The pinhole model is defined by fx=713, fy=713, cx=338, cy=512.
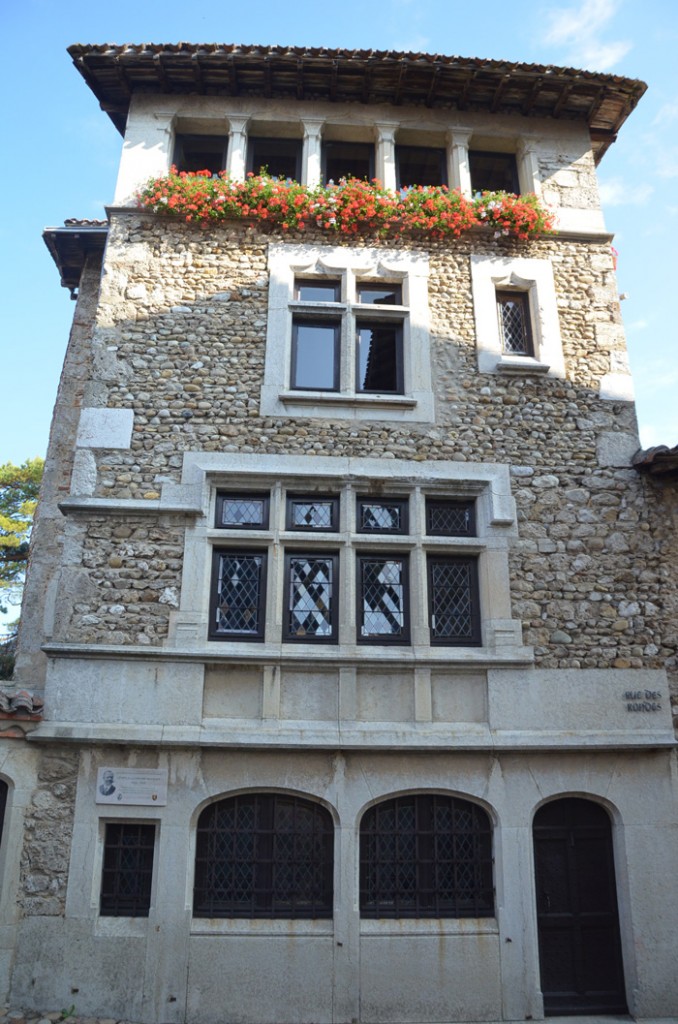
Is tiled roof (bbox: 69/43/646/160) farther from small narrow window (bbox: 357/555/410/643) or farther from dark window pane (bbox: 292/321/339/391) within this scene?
small narrow window (bbox: 357/555/410/643)

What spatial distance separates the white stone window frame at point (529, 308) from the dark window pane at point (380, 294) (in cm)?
90

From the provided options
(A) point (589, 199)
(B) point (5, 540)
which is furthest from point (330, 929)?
(B) point (5, 540)

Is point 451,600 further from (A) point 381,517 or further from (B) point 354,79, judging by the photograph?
(B) point 354,79

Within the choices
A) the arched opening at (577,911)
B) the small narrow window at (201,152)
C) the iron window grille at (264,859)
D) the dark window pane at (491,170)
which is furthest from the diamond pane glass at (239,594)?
the dark window pane at (491,170)

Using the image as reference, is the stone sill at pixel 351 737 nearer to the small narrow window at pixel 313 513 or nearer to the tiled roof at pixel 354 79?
the small narrow window at pixel 313 513

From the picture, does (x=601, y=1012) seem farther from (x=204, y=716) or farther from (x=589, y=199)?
(x=589, y=199)

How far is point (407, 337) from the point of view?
26.9 feet

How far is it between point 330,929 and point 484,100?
9646mm

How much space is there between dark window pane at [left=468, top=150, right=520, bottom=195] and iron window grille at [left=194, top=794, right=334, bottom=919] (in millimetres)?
7929

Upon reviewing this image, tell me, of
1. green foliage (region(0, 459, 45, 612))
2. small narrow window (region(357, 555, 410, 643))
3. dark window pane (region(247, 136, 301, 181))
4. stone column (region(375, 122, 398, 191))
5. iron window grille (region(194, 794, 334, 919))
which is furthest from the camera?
green foliage (region(0, 459, 45, 612))

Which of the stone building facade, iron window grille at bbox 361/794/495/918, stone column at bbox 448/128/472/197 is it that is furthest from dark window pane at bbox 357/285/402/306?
iron window grille at bbox 361/794/495/918

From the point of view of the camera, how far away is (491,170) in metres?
9.49

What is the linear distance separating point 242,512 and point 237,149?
15.3ft

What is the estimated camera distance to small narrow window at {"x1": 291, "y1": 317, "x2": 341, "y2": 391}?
319 inches
